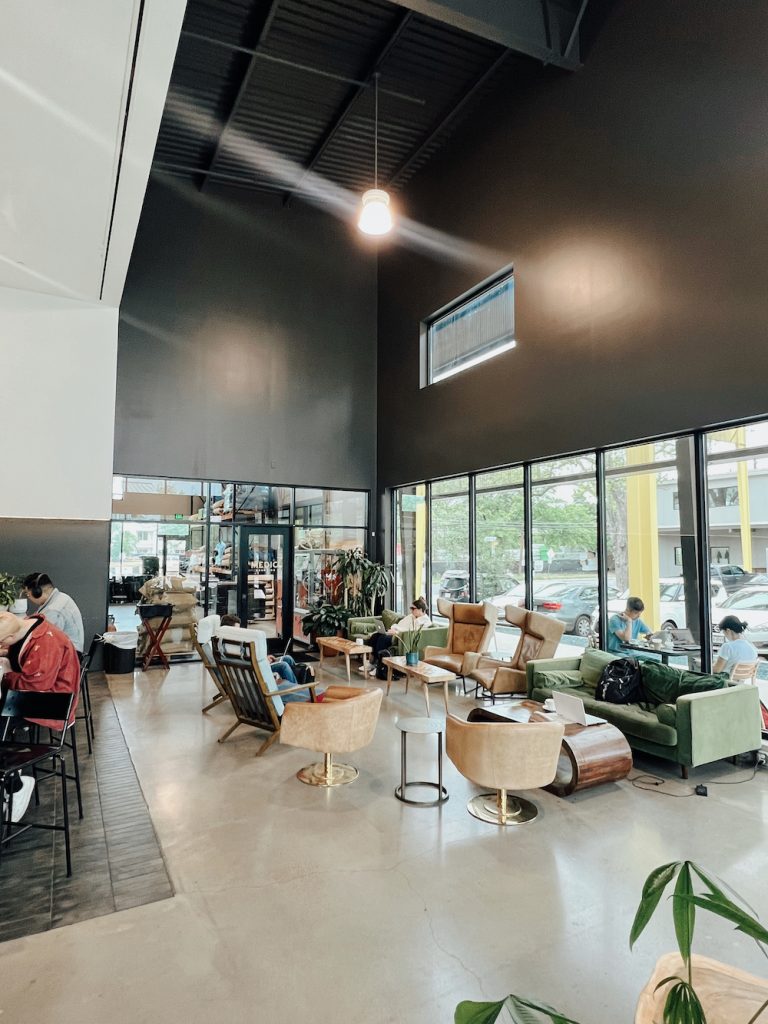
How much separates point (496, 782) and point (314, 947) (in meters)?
1.63

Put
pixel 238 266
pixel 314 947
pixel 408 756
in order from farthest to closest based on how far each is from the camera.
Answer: pixel 238 266
pixel 408 756
pixel 314 947

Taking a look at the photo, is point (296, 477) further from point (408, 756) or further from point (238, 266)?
point (408, 756)

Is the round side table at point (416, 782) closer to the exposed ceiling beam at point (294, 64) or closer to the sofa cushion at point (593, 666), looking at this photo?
the sofa cushion at point (593, 666)

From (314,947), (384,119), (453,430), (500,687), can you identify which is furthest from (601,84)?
(314,947)

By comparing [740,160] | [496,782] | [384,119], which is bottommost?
[496,782]

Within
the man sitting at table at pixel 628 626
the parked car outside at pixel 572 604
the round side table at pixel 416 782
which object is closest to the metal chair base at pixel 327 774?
the round side table at pixel 416 782

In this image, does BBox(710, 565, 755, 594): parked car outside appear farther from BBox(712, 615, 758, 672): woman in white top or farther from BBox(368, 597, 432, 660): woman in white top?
BBox(368, 597, 432, 660): woman in white top

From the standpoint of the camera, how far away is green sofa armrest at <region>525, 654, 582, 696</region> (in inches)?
251

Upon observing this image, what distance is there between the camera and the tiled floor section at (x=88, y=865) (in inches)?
118

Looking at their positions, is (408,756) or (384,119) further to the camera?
(384,119)

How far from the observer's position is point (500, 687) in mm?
6809

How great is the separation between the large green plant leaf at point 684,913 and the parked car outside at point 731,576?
203 inches

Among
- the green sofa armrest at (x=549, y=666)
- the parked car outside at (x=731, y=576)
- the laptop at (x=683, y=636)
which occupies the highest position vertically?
the parked car outside at (x=731, y=576)

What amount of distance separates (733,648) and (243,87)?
8.74 m
